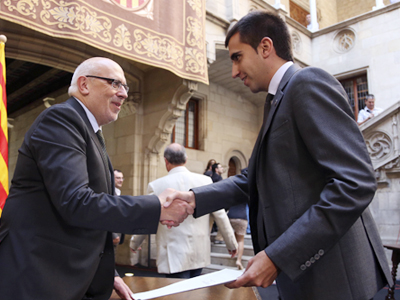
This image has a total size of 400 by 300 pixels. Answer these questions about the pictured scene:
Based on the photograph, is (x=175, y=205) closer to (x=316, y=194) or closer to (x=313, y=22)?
(x=316, y=194)

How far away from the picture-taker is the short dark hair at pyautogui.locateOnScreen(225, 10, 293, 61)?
1359 millimetres

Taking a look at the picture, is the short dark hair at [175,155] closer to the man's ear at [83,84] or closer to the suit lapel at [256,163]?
the man's ear at [83,84]

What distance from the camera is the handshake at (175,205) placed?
1502mm

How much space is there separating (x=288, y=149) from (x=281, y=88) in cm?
24

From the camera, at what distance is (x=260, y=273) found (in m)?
1.01

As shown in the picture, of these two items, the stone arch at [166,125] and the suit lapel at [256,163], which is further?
the stone arch at [166,125]

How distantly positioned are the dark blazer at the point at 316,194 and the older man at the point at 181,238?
2.10 m

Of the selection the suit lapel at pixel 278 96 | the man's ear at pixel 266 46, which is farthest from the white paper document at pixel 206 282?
the man's ear at pixel 266 46

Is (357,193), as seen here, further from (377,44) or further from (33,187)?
(377,44)

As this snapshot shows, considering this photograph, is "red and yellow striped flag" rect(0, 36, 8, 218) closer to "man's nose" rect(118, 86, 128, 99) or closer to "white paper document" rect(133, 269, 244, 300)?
"man's nose" rect(118, 86, 128, 99)

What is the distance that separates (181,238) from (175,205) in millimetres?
1796

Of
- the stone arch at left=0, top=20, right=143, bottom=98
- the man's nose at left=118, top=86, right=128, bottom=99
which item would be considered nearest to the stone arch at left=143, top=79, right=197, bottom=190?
the stone arch at left=0, top=20, right=143, bottom=98

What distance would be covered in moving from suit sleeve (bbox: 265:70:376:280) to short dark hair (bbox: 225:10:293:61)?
0.31 m

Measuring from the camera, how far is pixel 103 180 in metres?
1.44
